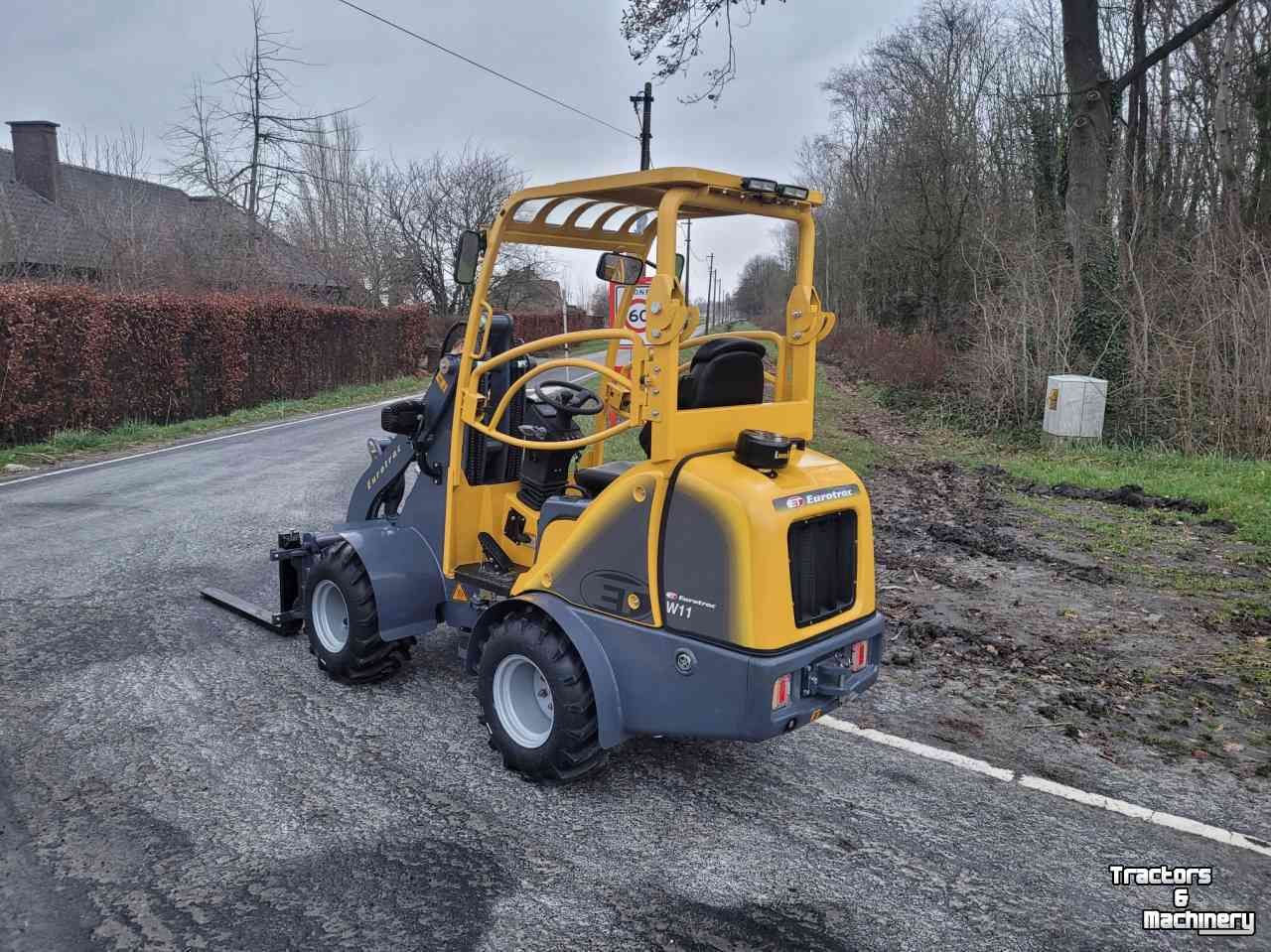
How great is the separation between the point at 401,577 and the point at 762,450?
2042 millimetres

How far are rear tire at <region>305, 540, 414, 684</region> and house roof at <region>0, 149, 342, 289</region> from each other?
695 inches

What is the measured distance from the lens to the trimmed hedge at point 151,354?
496 inches

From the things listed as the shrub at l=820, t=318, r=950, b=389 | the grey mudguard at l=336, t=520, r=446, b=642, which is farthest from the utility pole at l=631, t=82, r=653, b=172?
the grey mudguard at l=336, t=520, r=446, b=642

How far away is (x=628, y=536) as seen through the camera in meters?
3.59

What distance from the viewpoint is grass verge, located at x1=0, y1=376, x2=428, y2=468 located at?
12258mm

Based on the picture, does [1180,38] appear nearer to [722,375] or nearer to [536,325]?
[722,375]

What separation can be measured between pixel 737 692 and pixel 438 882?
119 centimetres

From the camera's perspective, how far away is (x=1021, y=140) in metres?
26.7

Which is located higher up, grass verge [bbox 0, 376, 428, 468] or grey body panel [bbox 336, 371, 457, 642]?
grey body panel [bbox 336, 371, 457, 642]

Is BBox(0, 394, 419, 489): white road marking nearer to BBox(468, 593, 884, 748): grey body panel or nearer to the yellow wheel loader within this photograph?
the yellow wheel loader

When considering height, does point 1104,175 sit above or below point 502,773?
above

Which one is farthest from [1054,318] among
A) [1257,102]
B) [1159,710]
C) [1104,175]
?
[1159,710]

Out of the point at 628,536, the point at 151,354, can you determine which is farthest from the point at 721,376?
the point at 151,354

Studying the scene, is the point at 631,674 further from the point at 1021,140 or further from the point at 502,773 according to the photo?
the point at 1021,140
